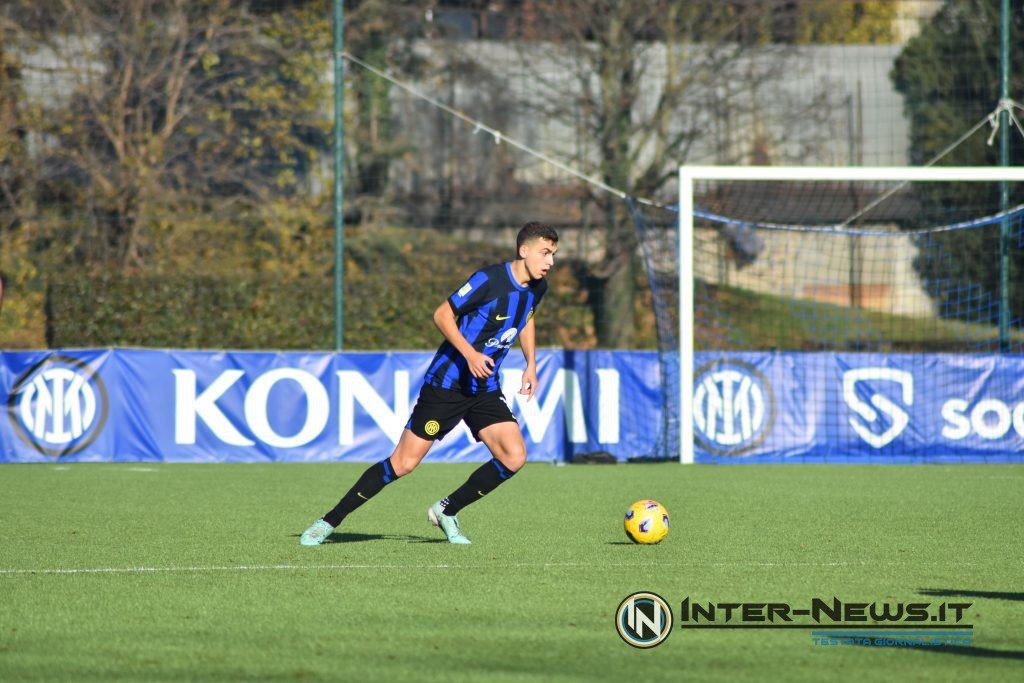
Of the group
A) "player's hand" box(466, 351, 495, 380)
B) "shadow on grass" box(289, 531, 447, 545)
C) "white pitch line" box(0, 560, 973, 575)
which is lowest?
"shadow on grass" box(289, 531, 447, 545)

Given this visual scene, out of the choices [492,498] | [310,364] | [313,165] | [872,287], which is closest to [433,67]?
[313,165]

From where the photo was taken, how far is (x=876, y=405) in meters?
17.6

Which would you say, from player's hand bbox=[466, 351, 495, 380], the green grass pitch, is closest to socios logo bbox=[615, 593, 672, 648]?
the green grass pitch

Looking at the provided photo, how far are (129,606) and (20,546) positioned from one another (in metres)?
2.64

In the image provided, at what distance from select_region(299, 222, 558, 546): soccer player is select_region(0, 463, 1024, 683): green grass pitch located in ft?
1.05

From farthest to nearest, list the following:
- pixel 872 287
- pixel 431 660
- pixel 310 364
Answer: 1. pixel 872 287
2. pixel 310 364
3. pixel 431 660

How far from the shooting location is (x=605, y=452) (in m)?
17.3

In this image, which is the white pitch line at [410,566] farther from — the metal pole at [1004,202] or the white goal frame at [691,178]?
the metal pole at [1004,202]

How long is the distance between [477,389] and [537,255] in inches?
36.0

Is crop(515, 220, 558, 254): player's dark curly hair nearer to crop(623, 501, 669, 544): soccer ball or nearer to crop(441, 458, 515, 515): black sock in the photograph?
crop(441, 458, 515, 515): black sock

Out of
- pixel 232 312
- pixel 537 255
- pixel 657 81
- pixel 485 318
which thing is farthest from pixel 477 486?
pixel 657 81

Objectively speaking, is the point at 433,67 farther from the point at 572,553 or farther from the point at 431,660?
the point at 431,660

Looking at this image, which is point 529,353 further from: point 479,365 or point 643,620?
point 643,620

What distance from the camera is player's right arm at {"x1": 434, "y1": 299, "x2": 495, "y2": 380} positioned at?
27.4ft
